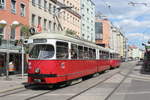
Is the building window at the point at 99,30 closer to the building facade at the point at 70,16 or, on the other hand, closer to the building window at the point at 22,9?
the building facade at the point at 70,16

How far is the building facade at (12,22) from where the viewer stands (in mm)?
29773

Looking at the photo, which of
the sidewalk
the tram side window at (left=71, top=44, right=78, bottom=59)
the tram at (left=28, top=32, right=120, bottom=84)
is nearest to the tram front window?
the tram at (left=28, top=32, right=120, bottom=84)

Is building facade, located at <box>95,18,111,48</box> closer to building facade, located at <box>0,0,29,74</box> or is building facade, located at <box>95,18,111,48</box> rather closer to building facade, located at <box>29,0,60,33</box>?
building facade, located at <box>29,0,60,33</box>

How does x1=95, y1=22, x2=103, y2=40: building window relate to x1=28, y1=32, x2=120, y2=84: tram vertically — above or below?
above

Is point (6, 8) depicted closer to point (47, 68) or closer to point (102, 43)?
point (47, 68)

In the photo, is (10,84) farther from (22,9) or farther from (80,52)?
(22,9)

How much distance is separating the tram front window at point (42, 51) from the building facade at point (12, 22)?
1237 centimetres

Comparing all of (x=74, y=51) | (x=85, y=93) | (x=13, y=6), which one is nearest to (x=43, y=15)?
(x=13, y=6)

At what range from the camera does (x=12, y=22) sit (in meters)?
32.0

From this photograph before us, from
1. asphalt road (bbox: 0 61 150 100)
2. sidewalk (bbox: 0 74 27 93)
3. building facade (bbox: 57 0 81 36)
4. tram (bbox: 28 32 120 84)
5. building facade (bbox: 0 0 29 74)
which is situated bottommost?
asphalt road (bbox: 0 61 150 100)

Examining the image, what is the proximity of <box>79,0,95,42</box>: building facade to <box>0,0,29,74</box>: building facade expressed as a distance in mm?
Result: 32650

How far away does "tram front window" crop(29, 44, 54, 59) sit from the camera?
15.5m

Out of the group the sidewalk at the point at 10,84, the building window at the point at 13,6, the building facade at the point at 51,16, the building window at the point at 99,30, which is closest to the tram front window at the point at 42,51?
the sidewalk at the point at 10,84

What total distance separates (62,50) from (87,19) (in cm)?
5843
